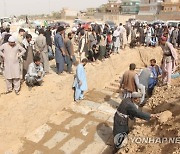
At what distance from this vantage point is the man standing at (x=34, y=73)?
6.80 meters

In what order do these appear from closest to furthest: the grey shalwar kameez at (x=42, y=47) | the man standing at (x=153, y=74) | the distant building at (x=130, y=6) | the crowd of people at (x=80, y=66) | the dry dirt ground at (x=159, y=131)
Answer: the dry dirt ground at (x=159, y=131), the crowd of people at (x=80, y=66), the man standing at (x=153, y=74), the grey shalwar kameez at (x=42, y=47), the distant building at (x=130, y=6)

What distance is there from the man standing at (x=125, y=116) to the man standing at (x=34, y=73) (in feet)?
9.48

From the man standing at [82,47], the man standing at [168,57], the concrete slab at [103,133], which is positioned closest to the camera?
the concrete slab at [103,133]

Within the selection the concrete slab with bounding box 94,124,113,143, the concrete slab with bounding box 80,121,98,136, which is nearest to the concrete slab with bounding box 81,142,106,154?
the concrete slab with bounding box 94,124,113,143

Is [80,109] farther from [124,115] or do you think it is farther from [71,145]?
[124,115]

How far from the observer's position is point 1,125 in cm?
624

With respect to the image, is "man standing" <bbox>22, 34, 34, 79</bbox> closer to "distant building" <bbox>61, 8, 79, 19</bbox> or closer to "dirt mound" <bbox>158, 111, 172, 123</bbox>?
"dirt mound" <bbox>158, 111, 172, 123</bbox>

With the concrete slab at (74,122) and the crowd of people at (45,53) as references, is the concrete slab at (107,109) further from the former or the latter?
the crowd of people at (45,53)

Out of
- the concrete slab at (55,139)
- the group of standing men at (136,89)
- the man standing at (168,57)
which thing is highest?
the man standing at (168,57)

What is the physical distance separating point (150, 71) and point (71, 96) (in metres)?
2.68

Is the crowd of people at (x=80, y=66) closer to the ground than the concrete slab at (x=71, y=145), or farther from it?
farther from it

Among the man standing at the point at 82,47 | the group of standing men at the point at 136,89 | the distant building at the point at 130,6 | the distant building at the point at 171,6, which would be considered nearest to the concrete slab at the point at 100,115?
the group of standing men at the point at 136,89

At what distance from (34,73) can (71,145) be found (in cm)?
222

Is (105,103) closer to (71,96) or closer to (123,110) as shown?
(71,96)
